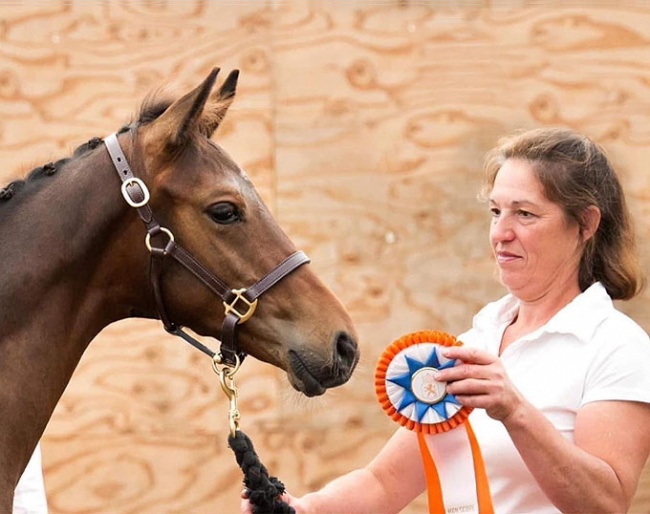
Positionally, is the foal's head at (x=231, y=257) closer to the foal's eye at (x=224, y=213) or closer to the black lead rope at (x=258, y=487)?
the foal's eye at (x=224, y=213)

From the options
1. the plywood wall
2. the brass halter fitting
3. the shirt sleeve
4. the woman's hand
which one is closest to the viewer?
the woman's hand

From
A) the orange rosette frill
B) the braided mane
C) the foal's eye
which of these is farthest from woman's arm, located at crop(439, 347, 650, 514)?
the braided mane

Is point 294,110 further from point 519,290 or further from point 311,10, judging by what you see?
point 519,290

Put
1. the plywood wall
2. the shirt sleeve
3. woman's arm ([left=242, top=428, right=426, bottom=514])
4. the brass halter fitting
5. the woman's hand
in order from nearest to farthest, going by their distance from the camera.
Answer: the woman's hand < the shirt sleeve < the brass halter fitting < woman's arm ([left=242, top=428, right=426, bottom=514]) < the plywood wall

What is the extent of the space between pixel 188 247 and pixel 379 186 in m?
2.29

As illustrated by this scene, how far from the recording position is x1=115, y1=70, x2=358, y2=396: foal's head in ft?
6.24

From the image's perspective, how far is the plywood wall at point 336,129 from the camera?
13.4 feet

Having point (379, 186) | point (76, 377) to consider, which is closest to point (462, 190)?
point (379, 186)

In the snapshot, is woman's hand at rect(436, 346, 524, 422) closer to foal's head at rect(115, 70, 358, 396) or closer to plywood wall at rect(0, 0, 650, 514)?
foal's head at rect(115, 70, 358, 396)

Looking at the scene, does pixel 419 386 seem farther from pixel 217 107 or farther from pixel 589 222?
pixel 217 107

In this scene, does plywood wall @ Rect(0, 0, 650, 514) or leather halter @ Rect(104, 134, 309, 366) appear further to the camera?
plywood wall @ Rect(0, 0, 650, 514)

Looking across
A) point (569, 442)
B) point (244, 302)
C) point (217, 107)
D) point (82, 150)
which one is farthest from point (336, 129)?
point (569, 442)

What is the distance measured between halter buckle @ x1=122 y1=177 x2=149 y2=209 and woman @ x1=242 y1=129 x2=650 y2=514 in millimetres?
595

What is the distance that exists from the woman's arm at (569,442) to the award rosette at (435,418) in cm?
11
